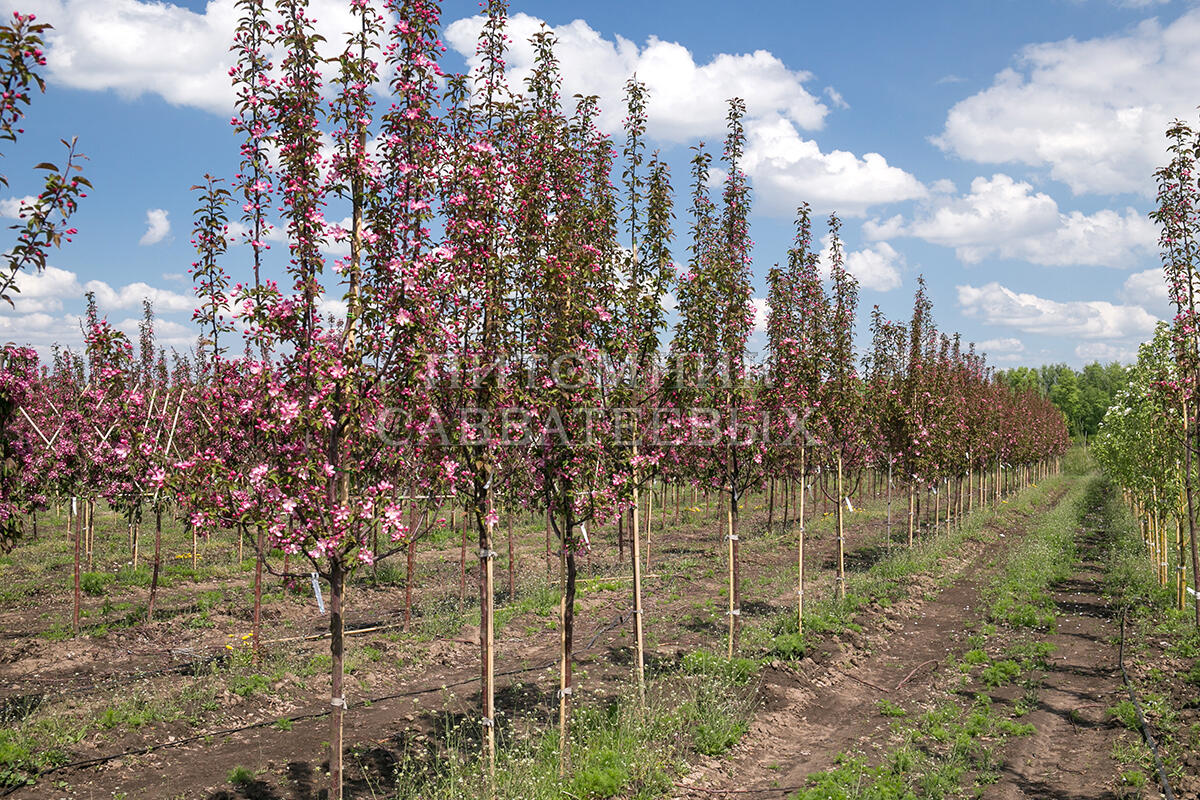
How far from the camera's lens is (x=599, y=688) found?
10.1 metres

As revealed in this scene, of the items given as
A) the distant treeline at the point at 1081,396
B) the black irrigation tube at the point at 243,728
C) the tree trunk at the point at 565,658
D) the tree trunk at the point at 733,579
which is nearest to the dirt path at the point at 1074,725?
the tree trunk at the point at 733,579

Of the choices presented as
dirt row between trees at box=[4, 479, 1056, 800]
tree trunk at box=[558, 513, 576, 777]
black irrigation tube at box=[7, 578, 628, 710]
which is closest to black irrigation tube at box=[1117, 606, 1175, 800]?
dirt row between trees at box=[4, 479, 1056, 800]

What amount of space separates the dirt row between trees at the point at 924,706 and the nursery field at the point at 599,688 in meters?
0.04

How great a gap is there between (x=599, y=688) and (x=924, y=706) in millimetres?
4622

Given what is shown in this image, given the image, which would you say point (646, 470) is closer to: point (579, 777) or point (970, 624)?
point (579, 777)

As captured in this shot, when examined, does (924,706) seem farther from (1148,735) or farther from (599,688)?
(599,688)

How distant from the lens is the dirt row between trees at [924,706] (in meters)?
7.88

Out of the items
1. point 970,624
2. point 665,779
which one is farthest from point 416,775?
point 970,624

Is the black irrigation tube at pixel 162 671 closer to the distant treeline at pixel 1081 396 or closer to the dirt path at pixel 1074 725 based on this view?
the dirt path at pixel 1074 725

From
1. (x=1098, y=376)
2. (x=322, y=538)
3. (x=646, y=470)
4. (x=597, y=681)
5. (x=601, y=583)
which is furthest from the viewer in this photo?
(x=1098, y=376)

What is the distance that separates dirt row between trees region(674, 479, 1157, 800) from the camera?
7.88 meters

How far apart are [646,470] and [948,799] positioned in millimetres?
4840

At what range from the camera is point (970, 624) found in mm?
14359

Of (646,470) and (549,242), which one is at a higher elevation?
(549,242)
